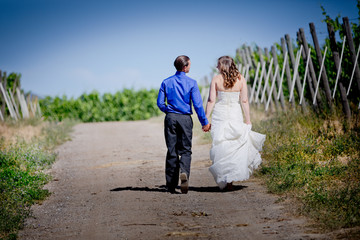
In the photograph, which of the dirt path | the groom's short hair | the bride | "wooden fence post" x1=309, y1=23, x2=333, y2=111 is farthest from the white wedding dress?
"wooden fence post" x1=309, y1=23, x2=333, y2=111

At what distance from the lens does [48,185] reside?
8.30 meters

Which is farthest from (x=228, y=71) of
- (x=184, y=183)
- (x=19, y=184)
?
(x=19, y=184)

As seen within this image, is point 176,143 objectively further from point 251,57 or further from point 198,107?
point 251,57

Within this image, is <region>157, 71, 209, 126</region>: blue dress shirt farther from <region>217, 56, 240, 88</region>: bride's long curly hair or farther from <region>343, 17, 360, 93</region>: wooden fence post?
<region>343, 17, 360, 93</region>: wooden fence post

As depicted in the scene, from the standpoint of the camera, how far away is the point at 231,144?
22.5 feet

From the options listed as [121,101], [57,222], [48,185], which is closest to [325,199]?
[57,222]

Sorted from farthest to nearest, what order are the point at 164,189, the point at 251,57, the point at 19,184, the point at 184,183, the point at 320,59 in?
the point at 251,57 → the point at 320,59 → the point at 19,184 → the point at 164,189 → the point at 184,183

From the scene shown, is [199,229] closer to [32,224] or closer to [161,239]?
Result: [161,239]

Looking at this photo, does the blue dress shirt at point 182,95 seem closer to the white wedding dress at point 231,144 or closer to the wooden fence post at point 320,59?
the white wedding dress at point 231,144

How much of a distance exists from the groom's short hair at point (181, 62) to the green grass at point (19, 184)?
2844 millimetres

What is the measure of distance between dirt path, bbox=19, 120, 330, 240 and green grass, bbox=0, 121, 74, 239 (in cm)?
16

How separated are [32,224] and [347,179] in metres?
4.31

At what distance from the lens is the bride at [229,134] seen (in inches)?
267

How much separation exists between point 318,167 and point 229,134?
1657mm
